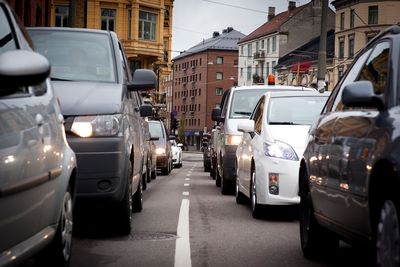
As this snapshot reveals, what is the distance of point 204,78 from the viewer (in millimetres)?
134750

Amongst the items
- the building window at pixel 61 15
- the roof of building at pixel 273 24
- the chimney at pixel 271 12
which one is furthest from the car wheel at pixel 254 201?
the chimney at pixel 271 12

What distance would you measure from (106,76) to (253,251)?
247cm

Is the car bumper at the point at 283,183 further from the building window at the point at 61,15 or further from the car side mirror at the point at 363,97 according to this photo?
the building window at the point at 61,15

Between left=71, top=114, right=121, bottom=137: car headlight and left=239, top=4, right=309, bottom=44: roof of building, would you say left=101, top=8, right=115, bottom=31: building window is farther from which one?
left=71, top=114, right=121, bottom=137: car headlight

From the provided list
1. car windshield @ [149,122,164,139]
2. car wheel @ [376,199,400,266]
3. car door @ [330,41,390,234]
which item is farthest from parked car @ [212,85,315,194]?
car wheel @ [376,199,400,266]

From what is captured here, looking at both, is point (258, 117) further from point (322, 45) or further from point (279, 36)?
point (279, 36)

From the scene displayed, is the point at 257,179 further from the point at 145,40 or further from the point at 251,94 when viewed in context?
the point at 145,40

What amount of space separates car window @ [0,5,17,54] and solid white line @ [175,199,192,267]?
2.41 meters

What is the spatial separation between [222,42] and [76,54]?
12992 centimetres

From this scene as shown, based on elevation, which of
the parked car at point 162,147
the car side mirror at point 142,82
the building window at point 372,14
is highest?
the building window at point 372,14

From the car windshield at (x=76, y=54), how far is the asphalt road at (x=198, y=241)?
147 cm

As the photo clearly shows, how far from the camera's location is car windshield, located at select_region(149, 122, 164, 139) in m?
26.6

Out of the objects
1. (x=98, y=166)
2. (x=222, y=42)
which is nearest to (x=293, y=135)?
(x=98, y=166)

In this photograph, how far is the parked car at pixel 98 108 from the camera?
7289 millimetres
